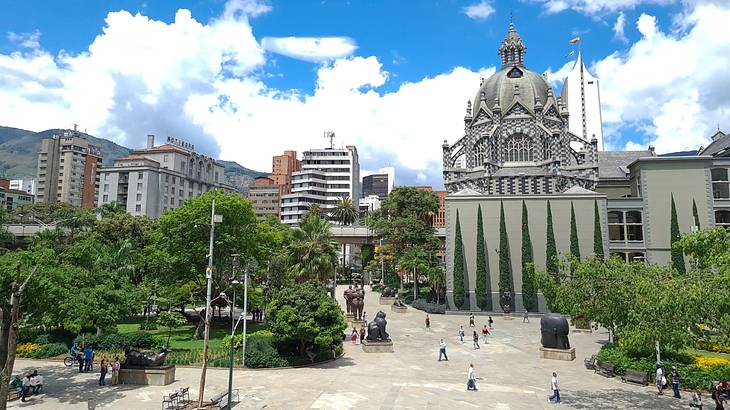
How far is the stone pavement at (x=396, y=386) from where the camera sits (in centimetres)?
2117

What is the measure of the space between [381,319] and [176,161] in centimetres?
9547

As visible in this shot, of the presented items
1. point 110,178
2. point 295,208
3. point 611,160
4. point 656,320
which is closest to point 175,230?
point 656,320

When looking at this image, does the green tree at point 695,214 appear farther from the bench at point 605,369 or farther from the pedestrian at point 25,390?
the pedestrian at point 25,390

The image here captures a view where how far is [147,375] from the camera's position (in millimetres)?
24594

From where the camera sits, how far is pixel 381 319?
34094 mm

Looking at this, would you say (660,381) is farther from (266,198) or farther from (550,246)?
(266,198)

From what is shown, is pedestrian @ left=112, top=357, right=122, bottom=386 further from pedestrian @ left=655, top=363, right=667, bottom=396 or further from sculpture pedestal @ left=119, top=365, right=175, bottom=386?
pedestrian @ left=655, top=363, right=667, bottom=396

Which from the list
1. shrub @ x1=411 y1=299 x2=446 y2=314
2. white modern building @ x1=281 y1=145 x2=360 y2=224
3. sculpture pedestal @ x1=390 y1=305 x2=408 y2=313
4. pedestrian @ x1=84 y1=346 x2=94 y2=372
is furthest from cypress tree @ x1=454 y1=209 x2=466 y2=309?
white modern building @ x1=281 y1=145 x2=360 y2=224

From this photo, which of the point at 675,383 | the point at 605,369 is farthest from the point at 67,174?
the point at 675,383

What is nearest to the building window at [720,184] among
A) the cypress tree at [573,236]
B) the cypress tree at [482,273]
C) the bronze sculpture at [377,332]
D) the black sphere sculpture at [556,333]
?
the cypress tree at [573,236]

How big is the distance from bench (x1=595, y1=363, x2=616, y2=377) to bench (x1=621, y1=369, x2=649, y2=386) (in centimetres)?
91

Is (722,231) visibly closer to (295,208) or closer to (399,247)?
(399,247)

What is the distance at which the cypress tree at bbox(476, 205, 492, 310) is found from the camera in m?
55.6

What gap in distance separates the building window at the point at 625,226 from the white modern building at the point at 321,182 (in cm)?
8729
